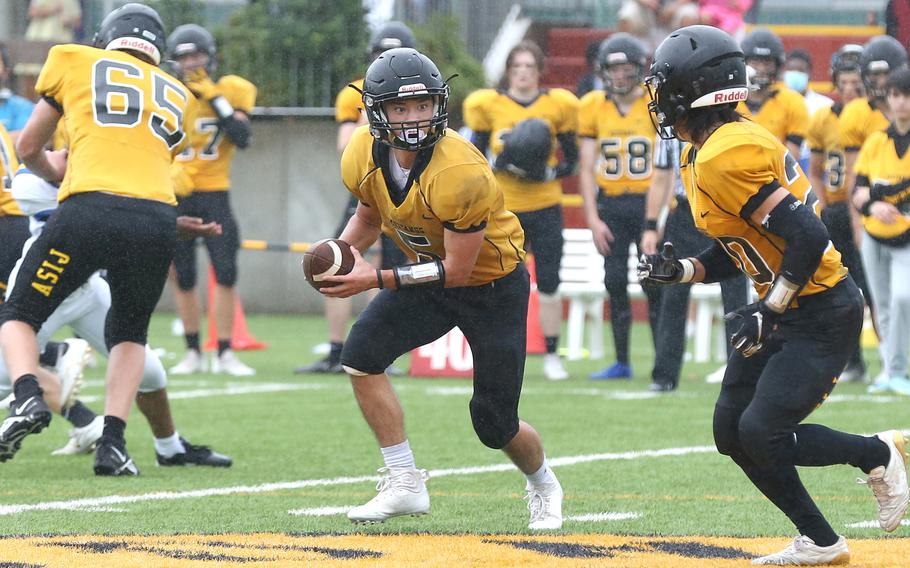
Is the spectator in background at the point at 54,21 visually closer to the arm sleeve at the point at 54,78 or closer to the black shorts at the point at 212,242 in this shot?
the black shorts at the point at 212,242

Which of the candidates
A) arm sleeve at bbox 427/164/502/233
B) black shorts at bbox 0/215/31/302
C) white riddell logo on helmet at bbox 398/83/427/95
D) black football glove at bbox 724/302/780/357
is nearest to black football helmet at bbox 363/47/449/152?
white riddell logo on helmet at bbox 398/83/427/95

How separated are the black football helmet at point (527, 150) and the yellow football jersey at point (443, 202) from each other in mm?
4691

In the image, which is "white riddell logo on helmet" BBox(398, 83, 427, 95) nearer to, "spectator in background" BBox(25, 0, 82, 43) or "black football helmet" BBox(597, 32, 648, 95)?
"black football helmet" BBox(597, 32, 648, 95)

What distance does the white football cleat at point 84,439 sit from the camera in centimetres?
728

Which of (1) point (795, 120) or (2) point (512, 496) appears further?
(1) point (795, 120)

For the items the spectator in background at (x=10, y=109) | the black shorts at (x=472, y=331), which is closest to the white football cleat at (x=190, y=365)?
the spectator in background at (x=10, y=109)

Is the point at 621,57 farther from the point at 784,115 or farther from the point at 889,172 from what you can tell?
the point at 889,172

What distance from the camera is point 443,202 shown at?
502 cm

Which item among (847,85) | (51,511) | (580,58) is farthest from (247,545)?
(580,58)

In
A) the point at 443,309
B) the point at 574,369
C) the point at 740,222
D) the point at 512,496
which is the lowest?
the point at 574,369

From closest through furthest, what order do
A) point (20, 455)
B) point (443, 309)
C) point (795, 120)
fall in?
point (443, 309) → point (20, 455) → point (795, 120)

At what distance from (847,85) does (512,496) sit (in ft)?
17.9

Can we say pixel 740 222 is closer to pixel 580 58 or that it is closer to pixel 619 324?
pixel 619 324

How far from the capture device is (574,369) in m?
11.6
